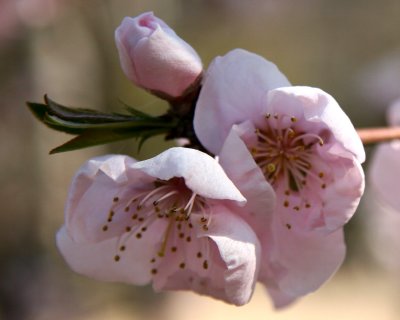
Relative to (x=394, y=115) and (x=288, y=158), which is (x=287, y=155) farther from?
(x=394, y=115)

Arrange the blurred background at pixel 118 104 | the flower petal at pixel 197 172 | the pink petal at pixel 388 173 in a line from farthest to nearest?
the blurred background at pixel 118 104
the pink petal at pixel 388 173
the flower petal at pixel 197 172

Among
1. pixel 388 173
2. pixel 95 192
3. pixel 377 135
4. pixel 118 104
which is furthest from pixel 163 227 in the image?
pixel 118 104

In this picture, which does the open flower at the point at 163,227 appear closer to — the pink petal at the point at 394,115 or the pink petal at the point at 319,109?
the pink petal at the point at 319,109

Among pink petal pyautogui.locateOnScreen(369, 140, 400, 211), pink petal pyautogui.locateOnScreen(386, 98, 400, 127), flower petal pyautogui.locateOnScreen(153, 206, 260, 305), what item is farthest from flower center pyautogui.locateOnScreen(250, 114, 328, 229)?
pink petal pyautogui.locateOnScreen(386, 98, 400, 127)

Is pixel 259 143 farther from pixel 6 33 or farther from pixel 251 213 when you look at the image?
pixel 6 33

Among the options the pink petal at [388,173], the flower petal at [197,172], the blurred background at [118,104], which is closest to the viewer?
the flower petal at [197,172]

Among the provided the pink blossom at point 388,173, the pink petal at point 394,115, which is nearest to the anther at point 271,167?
the pink blossom at point 388,173

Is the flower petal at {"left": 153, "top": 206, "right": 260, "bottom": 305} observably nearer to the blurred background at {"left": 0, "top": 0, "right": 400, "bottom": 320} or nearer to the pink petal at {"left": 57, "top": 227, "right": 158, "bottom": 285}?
the pink petal at {"left": 57, "top": 227, "right": 158, "bottom": 285}
